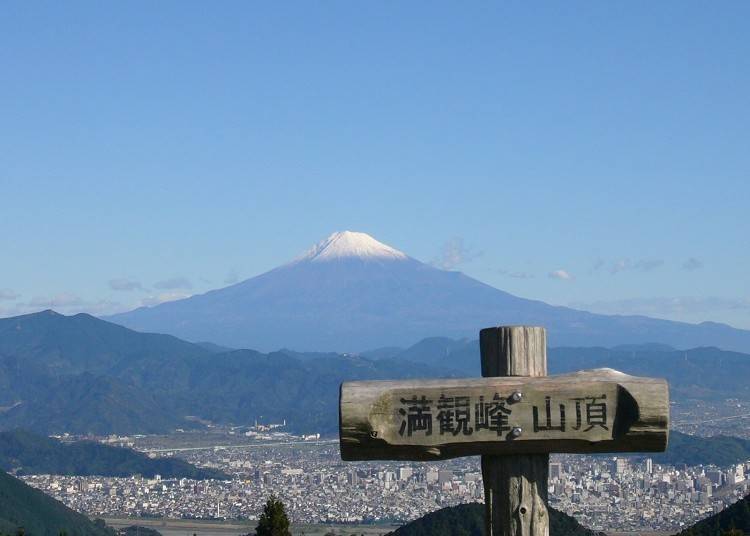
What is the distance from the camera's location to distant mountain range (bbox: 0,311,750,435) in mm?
138500

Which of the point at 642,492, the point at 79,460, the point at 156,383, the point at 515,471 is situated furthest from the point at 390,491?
the point at 156,383

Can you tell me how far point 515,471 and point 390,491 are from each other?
213 feet

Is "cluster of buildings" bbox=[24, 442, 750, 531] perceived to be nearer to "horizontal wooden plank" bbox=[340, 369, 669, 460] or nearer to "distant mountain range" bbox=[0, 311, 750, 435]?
"distant mountain range" bbox=[0, 311, 750, 435]

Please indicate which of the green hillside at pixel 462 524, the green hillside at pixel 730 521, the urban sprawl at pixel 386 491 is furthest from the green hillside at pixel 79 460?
the green hillside at pixel 730 521

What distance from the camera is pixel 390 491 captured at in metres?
68.0

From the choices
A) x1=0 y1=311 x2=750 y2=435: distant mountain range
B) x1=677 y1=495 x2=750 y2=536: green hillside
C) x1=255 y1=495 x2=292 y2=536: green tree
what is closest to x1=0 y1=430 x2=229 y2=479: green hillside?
x1=0 y1=311 x2=750 y2=435: distant mountain range

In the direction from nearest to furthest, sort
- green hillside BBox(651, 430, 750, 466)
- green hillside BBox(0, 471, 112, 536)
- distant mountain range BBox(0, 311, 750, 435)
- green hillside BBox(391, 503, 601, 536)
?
1. green hillside BBox(391, 503, 601, 536)
2. green hillside BBox(0, 471, 112, 536)
3. green hillside BBox(651, 430, 750, 466)
4. distant mountain range BBox(0, 311, 750, 435)

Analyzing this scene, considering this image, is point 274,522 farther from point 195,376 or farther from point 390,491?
point 195,376

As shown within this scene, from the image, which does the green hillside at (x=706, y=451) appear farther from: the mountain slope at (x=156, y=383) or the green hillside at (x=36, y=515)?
the mountain slope at (x=156, y=383)

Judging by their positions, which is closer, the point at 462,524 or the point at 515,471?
the point at 515,471

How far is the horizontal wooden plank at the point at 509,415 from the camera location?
13.3 ft

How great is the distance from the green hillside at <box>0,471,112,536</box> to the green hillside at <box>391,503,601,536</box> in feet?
68.7

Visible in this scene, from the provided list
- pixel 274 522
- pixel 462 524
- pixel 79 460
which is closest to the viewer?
pixel 274 522

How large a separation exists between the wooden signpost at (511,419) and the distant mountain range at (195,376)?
118m
